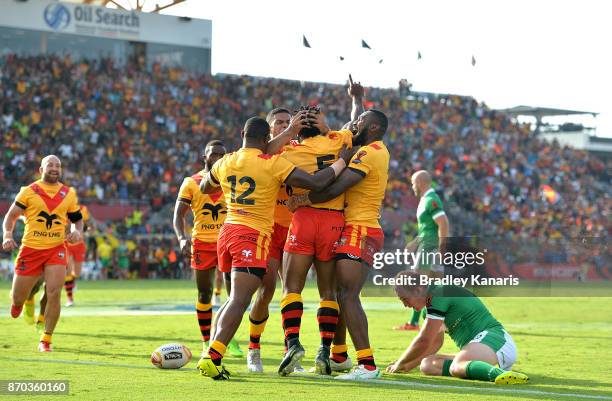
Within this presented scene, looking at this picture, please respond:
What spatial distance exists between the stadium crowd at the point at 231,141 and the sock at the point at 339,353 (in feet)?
87.3

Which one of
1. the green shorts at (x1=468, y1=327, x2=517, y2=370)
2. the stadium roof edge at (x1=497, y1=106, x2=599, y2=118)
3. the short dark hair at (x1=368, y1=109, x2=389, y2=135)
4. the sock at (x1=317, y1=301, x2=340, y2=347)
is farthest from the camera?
the stadium roof edge at (x1=497, y1=106, x2=599, y2=118)

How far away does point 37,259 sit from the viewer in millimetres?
13438

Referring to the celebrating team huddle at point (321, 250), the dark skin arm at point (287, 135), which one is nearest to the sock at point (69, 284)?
the celebrating team huddle at point (321, 250)

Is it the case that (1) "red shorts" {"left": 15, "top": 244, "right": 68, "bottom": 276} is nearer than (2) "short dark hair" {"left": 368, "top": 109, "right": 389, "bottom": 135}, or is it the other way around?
(2) "short dark hair" {"left": 368, "top": 109, "right": 389, "bottom": 135}

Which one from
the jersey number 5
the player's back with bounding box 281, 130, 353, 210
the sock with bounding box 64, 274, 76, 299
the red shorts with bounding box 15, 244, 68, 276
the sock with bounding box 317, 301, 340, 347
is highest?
the player's back with bounding box 281, 130, 353, 210

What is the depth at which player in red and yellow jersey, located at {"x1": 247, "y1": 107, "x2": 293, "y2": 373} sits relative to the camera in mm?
10477

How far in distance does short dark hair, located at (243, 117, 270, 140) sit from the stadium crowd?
27.0 meters

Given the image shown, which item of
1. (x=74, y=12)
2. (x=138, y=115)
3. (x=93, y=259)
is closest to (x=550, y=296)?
(x=93, y=259)

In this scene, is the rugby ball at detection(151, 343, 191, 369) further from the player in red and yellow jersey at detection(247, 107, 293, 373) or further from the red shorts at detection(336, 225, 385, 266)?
the red shorts at detection(336, 225, 385, 266)

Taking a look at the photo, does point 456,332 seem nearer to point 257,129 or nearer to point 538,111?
point 257,129

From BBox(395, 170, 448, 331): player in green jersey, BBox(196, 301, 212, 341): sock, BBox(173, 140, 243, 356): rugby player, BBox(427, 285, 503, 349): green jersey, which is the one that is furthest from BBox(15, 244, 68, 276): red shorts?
BBox(427, 285, 503, 349): green jersey

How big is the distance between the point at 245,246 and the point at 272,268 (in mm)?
1232

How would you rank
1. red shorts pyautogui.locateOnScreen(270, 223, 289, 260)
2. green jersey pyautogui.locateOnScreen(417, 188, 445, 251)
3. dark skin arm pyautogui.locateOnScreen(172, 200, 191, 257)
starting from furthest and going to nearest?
green jersey pyautogui.locateOnScreen(417, 188, 445, 251) < dark skin arm pyautogui.locateOnScreen(172, 200, 191, 257) < red shorts pyautogui.locateOnScreen(270, 223, 289, 260)

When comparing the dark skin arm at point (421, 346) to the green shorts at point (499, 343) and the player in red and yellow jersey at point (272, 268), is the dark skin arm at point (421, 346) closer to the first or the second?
the green shorts at point (499, 343)
